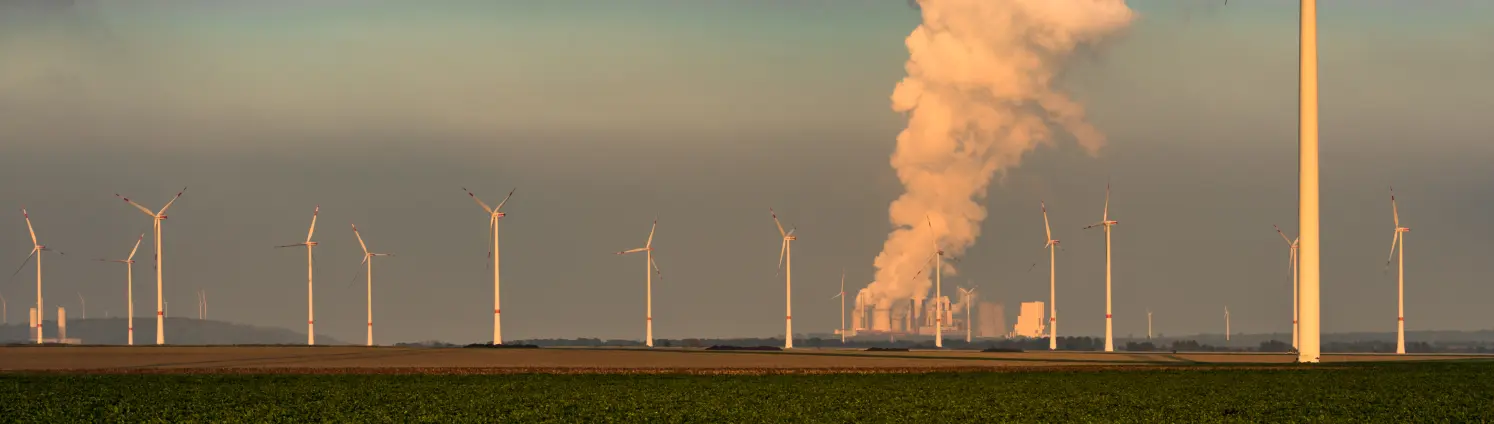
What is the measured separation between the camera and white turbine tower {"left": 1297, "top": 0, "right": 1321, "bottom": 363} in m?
78.2

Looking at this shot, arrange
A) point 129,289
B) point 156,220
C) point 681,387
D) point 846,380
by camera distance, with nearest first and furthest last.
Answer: point 681,387, point 846,380, point 156,220, point 129,289

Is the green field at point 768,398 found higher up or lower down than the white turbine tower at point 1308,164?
lower down

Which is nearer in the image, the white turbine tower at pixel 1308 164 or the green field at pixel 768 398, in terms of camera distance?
the green field at pixel 768 398

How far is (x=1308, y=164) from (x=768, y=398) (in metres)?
35.5

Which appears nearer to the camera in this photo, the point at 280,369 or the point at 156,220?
the point at 280,369

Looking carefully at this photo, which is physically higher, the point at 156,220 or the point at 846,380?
the point at 156,220

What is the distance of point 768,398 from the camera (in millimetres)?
57062

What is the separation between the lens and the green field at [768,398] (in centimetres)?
4725

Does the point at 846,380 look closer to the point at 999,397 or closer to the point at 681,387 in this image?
the point at 681,387

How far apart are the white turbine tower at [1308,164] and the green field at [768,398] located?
205 inches

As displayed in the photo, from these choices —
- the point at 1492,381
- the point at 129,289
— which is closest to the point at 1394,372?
the point at 1492,381

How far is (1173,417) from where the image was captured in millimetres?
46562

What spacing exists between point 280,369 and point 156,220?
104m

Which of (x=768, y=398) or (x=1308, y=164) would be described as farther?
(x=1308, y=164)
